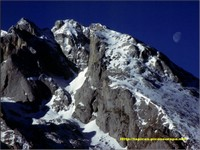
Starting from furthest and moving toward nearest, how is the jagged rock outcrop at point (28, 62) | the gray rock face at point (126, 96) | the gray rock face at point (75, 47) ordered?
the gray rock face at point (75, 47) < the jagged rock outcrop at point (28, 62) < the gray rock face at point (126, 96)

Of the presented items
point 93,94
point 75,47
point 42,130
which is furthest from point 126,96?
point 75,47

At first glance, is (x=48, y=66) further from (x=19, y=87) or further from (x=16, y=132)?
(x=16, y=132)

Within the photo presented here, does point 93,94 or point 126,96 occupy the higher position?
point 93,94

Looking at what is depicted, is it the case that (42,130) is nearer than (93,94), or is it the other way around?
(42,130)

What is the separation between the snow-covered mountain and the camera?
125 metres

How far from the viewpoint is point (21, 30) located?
184 meters

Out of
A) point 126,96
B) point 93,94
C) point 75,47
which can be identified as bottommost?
point 126,96

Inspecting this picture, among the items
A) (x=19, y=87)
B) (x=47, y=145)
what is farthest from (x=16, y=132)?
(x=19, y=87)

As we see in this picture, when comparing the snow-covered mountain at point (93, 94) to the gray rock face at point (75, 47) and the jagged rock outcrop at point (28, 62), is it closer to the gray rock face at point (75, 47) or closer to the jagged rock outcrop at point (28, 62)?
the jagged rock outcrop at point (28, 62)

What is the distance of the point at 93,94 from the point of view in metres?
150

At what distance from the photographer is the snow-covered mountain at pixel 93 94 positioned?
125250 millimetres

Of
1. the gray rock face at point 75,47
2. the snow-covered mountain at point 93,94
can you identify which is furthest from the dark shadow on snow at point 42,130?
the gray rock face at point 75,47

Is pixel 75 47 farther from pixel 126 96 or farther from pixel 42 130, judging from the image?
pixel 42 130

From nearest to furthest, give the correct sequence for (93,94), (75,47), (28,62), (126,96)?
(126,96) → (93,94) → (28,62) → (75,47)
